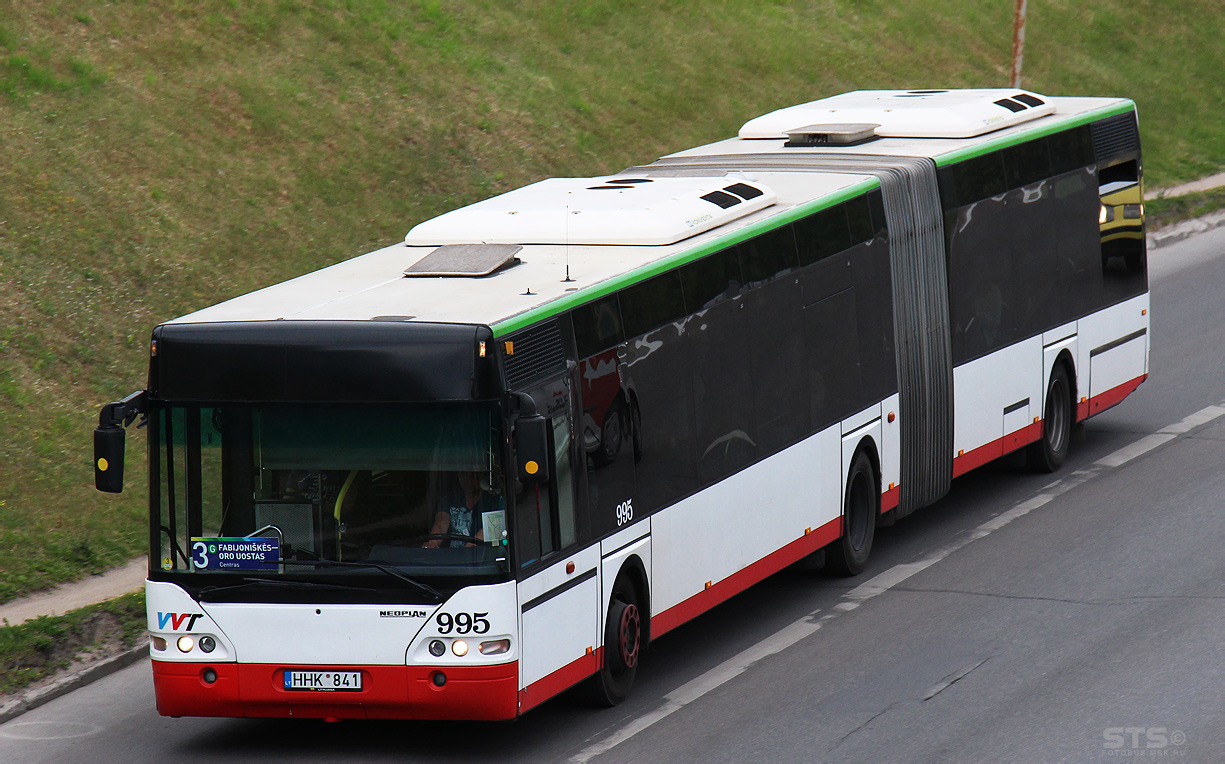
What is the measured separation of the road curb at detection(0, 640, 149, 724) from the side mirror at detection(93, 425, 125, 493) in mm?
2564

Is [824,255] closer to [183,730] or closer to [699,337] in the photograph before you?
[699,337]

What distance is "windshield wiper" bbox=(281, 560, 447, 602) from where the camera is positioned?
9.20 meters

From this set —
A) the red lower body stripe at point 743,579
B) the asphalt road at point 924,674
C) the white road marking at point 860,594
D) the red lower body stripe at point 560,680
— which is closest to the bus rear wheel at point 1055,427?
the white road marking at point 860,594

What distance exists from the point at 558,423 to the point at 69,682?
4.19 m

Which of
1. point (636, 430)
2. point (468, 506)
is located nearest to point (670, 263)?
point (636, 430)

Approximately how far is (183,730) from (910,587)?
559 centimetres

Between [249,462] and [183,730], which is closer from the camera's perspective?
[249,462]

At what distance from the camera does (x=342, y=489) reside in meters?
9.20

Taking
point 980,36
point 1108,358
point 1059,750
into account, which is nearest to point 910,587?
point 1059,750

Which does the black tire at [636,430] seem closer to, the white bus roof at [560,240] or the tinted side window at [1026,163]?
the white bus roof at [560,240]

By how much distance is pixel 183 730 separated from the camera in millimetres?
10539

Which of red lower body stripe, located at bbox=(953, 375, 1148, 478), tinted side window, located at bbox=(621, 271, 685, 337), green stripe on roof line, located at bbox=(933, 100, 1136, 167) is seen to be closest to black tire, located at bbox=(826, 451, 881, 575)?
red lower body stripe, located at bbox=(953, 375, 1148, 478)

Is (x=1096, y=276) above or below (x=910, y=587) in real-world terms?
above

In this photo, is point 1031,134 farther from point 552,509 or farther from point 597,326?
point 552,509
